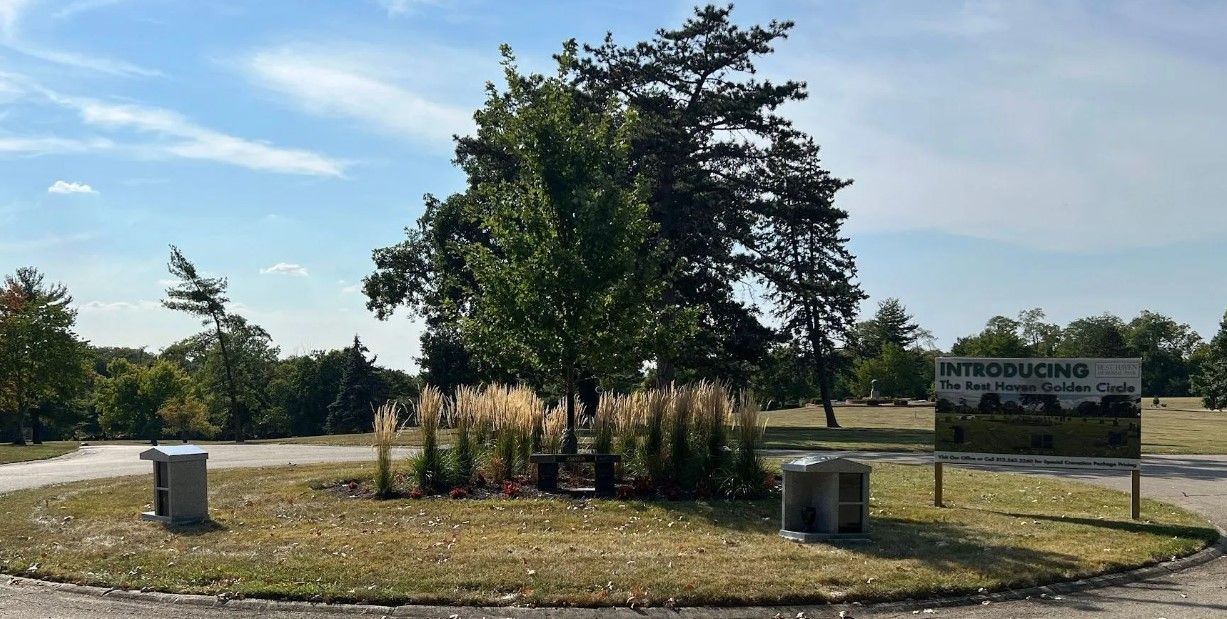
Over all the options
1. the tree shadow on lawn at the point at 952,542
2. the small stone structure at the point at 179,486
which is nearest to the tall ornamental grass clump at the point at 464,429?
the tree shadow on lawn at the point at 952,542

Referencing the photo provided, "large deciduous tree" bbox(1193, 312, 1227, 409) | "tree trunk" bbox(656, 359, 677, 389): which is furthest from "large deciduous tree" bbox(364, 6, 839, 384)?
"large deciduous tree" bbox(1193, 312, 1227, 409)

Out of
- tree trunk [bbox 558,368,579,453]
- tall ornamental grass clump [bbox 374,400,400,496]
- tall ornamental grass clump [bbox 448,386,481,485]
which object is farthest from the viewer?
tree trunk [bbox 558,368,579,453]

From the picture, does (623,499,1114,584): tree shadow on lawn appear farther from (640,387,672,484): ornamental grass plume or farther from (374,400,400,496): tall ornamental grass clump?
(374,400,400,496): tall ornamental grass clump

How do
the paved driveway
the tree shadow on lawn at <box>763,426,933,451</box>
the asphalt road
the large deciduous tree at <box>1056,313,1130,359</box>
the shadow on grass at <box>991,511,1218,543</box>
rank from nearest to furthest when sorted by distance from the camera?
the asphalt road → the shadow on grass at <box>991,511,1218,543</box> → the paved driveway → the tree shadow on lawn at <box>763,426,933,451</box> → the large deciduous tree at <box>1056,313,1130,359</box>

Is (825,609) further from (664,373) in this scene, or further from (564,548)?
(664,373)

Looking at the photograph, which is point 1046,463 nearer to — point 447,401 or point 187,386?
point 447,401

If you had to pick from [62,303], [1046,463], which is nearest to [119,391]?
[62,303]

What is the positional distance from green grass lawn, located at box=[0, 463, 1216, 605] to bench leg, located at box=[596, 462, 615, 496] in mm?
818

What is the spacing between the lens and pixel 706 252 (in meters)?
36.4

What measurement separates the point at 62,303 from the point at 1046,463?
158 ft

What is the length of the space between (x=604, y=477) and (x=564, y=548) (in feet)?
13.4

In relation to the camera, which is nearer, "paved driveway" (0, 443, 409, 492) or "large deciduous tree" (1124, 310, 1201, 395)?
"paved driveway" (0, 443, 409, 492)

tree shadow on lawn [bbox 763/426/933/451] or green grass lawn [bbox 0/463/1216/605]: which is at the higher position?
green grass lawn [bbox 0/463/1216/605]

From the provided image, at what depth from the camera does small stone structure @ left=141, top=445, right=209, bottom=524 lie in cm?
1302
